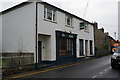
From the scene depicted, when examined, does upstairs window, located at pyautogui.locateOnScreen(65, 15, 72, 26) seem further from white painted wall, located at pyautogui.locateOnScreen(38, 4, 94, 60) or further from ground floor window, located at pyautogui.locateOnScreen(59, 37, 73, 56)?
ground floor window, located at pyautogui.locateOnScreen(59, 37, 73, 56)

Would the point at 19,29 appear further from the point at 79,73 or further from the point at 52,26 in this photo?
the point at 79,73

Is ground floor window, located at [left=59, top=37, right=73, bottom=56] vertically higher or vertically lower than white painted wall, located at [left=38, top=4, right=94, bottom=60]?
lower

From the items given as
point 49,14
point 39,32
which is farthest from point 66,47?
point 39,32

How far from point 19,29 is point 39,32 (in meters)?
2.16

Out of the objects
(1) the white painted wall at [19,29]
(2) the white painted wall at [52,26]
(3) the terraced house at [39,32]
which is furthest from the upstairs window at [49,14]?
(1) the white painted wall at [19,29]

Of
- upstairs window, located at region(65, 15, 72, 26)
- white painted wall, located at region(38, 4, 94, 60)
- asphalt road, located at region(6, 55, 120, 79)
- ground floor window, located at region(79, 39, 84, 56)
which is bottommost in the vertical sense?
asphalt road, located at region(6, 55, 120, 79)

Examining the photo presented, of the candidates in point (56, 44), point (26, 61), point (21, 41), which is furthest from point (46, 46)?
point (26, 61)

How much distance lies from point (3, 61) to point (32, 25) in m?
4.10

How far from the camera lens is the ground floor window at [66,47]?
16.1 meters

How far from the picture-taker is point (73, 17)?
18.7 meters

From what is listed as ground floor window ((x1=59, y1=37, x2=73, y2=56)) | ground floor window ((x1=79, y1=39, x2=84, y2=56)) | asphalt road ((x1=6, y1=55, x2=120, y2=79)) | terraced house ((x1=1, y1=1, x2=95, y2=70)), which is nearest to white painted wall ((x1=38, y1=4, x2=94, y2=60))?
terraced house ((x1=1, y1=1, x2=95, y2=70))

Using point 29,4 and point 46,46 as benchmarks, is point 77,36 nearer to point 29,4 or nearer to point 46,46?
point 46,46

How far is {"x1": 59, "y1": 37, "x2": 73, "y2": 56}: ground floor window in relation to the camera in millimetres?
16111

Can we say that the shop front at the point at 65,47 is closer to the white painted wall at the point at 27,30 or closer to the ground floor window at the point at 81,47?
the white painted wall at the point at 27,30
